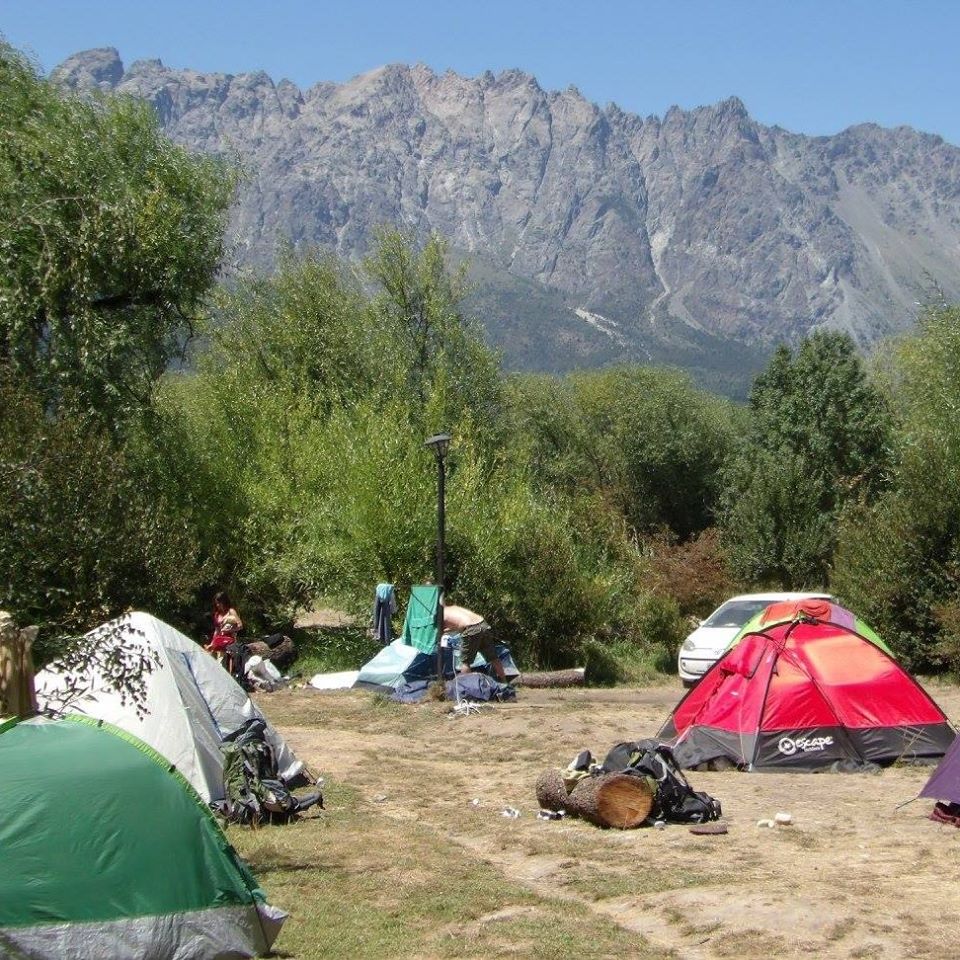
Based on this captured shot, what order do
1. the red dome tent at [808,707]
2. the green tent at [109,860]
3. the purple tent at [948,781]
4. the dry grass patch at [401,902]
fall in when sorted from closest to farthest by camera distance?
the green tent at [109,860] → the dry grass patch at [401,902] → the purple tent at [948,781] → the red dome tent at [808,707]

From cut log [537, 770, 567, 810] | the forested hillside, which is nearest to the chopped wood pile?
cut log [537, 770, 567, 810]

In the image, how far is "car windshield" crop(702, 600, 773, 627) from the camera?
69.7ft

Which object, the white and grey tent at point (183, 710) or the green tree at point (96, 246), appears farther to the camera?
the green tree at point (96, 246)

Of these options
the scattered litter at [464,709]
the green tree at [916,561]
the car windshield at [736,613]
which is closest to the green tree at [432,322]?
the green tree at [916,561]

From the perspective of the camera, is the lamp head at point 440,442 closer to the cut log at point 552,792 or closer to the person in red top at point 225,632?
the person in red top at point 225,632

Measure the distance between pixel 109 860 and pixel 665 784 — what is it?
5395mm

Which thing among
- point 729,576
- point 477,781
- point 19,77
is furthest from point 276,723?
point 729,576

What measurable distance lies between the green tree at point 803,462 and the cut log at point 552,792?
1975cm

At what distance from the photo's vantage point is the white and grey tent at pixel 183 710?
11523 millimetres

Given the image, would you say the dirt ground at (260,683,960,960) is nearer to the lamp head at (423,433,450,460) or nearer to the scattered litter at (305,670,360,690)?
the scattered litter at (305,670,360,690)

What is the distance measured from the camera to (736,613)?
2152 centimetres

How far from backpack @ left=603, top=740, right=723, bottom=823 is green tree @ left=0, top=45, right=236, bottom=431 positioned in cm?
1087

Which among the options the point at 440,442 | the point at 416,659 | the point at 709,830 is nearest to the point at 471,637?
the point at 416,659

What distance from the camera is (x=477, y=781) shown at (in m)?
13.5
